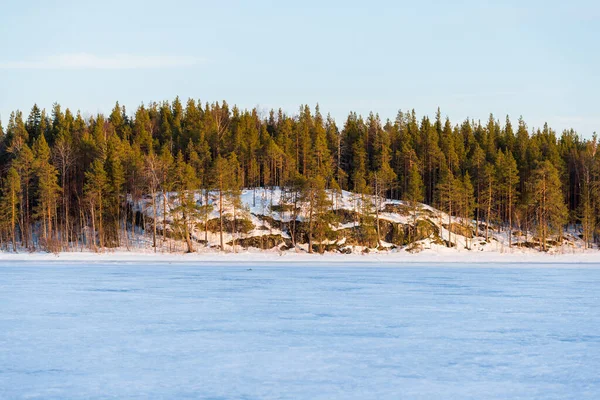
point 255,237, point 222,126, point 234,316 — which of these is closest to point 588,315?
point 234,316

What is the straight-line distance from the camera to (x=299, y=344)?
13.2 meters

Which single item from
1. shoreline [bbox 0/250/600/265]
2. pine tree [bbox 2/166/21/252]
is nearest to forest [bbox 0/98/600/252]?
→ pine tree [bbox 2/166/21/252]

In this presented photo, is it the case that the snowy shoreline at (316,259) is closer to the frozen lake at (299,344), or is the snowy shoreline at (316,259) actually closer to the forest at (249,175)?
the forest at (249,175)

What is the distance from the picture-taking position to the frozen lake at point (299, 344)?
9.80m

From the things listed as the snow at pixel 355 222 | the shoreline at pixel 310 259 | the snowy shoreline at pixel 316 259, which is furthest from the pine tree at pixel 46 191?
the snowy shoreline at pixel 316 259

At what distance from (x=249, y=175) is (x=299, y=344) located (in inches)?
3520

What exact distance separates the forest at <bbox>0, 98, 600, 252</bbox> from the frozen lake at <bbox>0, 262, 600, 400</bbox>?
2087 inches

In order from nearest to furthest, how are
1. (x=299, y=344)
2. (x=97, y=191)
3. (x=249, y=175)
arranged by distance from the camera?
(x=299, y=344) < (x=97, y=191) < (x=249, y=175)

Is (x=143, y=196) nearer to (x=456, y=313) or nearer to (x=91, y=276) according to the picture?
(x=91, y=276)

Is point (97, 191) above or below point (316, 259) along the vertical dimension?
above

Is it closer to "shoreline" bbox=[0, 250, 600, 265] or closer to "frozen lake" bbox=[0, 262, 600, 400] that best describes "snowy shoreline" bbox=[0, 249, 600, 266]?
"shoreline" bbox=[0, 250, 600, 265]

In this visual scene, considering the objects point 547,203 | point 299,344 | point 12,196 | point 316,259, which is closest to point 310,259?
point 316,259

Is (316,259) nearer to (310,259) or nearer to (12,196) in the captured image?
(310,259)

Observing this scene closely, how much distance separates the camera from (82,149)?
322 ft
